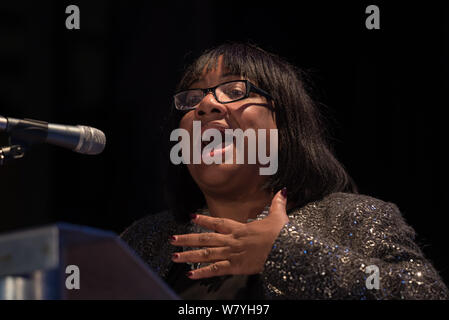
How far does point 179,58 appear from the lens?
8.76 ft

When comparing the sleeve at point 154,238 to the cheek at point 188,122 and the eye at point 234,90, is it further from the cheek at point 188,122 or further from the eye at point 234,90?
the eye at point 234,90

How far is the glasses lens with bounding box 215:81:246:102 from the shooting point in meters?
1.66

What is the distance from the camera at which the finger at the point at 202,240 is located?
132cm

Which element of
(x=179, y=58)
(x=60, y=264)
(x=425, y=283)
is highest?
(x=179, y=58)

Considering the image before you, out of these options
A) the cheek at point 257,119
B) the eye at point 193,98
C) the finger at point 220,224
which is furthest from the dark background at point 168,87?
the finger at point 220,224

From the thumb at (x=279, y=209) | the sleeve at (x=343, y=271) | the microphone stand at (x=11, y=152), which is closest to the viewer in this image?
the microphone stand at (x=11, y=152)

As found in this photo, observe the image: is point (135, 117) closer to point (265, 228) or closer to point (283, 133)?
point (283, 133)

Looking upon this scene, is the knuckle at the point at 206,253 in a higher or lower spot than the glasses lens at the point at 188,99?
lower

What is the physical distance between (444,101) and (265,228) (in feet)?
3.41

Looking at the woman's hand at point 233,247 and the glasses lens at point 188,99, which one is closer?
the woman's hand at point 233,247

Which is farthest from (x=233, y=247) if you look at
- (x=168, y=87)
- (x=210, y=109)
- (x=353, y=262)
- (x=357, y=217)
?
(x=168, y=87)

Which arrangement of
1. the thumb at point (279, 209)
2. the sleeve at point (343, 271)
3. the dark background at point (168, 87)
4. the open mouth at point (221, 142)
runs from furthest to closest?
the dark background at point (168, 87) < the open mouth at point (221, 142) < the thumb at point (279, 209) < the sleeve at point (343, 271)

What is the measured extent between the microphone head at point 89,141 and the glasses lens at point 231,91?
0.53 m

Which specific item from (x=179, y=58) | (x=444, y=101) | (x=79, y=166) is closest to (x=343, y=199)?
(x=444, y=101)
